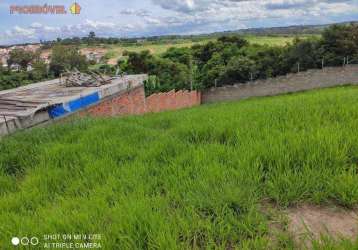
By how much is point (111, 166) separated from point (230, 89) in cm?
1927

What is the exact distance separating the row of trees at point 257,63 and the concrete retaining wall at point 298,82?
8.95ft

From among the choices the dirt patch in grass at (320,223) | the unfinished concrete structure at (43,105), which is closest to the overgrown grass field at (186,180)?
the dirt patch in grass at (320,223)

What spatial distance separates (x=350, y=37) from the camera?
21.8 metres

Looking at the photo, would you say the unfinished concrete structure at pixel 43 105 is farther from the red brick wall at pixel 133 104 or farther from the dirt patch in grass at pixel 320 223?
the dirt patch in grass at pixel 320 223

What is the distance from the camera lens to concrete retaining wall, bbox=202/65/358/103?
19.1m

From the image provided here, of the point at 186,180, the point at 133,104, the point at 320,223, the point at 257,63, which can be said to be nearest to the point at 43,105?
the point at 133,104

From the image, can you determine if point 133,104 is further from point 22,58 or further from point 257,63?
point 22,58

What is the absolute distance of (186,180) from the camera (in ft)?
7.34

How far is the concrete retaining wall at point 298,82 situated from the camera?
19139 mm

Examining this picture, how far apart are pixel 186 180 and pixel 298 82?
1911cm

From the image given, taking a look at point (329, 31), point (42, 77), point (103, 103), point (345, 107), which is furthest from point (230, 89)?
point (345, 107)

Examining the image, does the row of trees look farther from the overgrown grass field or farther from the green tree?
the overgrown grass field

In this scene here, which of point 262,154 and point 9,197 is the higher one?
point 262,154

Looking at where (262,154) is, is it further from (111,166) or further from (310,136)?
(111,166)
